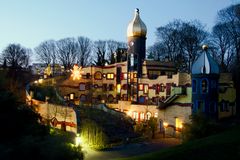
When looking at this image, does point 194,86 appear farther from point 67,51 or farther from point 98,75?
point 67,51

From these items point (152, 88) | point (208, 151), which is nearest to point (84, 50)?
point (152, 88)

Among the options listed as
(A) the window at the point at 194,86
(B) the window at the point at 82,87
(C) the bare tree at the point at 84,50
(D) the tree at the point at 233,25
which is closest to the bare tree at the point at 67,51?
(C) the bare tree at the point at 84,50

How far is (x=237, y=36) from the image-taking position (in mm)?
44312

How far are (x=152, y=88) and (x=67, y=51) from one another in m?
33.4

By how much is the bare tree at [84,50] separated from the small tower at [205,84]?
42.8 metres

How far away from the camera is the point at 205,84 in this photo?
110 feet

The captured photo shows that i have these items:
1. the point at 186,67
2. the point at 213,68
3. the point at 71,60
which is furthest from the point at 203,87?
the point at 71,60

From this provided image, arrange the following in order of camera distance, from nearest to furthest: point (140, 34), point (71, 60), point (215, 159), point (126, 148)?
point (215, 159) → point (126, 148) → point (140, 34) → point (71, 60)

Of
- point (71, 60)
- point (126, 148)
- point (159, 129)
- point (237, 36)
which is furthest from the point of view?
Answer: point (71, 60)

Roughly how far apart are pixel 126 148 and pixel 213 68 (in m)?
11.0

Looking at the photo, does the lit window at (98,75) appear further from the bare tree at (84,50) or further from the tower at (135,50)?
the bare tree at (84,50)

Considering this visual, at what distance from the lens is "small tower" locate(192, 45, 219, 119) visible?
109 feet

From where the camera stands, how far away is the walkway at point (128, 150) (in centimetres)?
2597

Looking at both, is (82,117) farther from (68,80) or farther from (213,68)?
(68,80)
